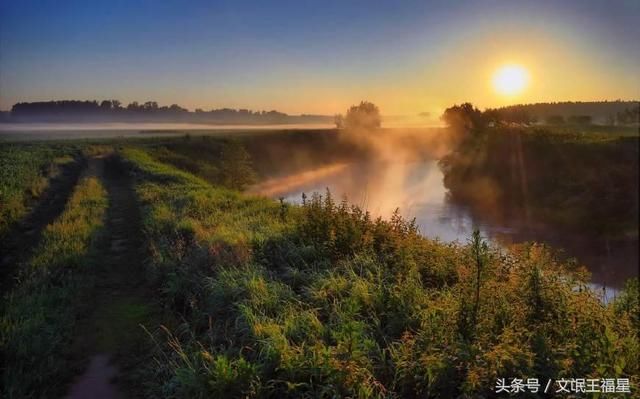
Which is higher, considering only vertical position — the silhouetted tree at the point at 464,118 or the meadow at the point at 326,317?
the silhouetted tree at the point at 464,118

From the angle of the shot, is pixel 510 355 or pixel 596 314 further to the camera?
pixel 596 314

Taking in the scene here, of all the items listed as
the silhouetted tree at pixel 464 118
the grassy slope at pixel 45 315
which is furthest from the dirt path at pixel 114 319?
the silhouetted tree at pixel 464 118

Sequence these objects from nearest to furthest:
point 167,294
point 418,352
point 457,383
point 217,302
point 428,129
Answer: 1. point 457,383
2. point 418,352
3. point 217,302
4. point 167,294
5. point 428,129

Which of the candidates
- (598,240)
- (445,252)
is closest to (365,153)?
(598,240)

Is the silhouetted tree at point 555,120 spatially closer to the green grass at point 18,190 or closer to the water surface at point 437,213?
the water surface at point 437,213

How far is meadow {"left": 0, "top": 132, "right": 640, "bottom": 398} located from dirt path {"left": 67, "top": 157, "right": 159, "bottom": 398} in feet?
0.49

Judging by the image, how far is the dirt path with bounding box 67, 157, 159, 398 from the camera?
612 centimetres

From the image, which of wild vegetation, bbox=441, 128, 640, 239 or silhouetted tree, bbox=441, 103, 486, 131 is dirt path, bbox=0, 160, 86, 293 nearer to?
wild vegetation, bbox=441, 128, 640, 239

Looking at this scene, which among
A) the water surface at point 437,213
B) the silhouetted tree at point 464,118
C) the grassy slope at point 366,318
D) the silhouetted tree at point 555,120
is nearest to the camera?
the grassy slope at point 366,318

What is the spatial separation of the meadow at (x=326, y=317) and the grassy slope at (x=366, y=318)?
31mm

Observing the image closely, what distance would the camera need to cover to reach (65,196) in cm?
2267

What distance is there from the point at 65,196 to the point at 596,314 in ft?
81.2

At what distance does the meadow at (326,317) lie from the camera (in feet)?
17.3

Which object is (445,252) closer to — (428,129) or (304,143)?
(428,129)
